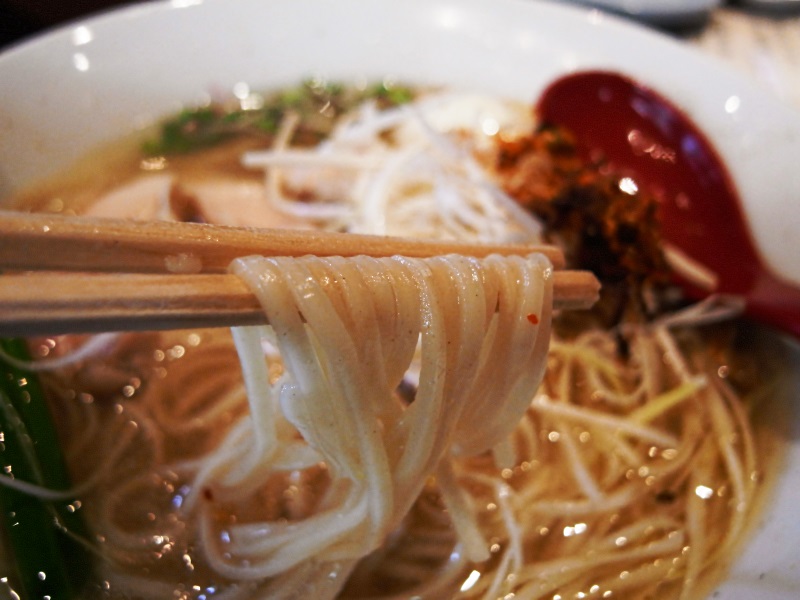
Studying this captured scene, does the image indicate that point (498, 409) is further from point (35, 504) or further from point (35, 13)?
point (35, 13)

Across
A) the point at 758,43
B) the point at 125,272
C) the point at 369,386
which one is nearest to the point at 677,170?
the point at 369,386

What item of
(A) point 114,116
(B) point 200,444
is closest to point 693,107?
(B) point 200,444

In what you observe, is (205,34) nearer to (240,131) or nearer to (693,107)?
(240,131)

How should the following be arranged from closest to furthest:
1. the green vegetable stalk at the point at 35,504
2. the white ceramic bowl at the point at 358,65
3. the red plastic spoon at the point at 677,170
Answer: the green vegetable stalk at the point at 35,504
the red plastic spoon at the point at 677,170
the white ceramic bowl at the point at 358,65

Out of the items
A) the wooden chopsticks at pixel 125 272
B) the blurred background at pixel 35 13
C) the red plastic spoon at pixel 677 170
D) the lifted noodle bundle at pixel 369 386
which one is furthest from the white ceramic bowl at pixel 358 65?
the wooden chopsticks at pixel 125 272

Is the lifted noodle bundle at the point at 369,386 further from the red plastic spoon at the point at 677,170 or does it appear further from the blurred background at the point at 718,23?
the blurred background at the point at 718,23

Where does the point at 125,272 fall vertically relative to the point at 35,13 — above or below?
below

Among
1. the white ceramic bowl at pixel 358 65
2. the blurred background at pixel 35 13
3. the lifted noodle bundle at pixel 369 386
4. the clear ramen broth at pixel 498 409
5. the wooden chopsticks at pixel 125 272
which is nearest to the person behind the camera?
the wooden chopsticks at pixel 125 272
